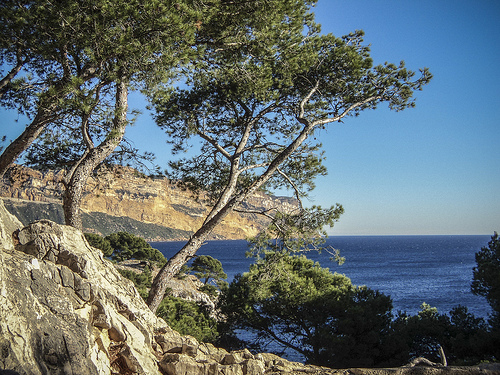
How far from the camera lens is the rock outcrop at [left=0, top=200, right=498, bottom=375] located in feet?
10.5

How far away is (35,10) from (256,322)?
11750mm

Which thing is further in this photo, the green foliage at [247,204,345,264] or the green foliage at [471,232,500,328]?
the green foliage at [471,232,500,328]

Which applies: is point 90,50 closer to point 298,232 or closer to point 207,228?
point 207,228

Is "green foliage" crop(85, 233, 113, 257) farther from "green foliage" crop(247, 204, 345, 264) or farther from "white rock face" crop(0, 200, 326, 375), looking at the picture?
"white rock face" crop(0, 200, 326, 375)

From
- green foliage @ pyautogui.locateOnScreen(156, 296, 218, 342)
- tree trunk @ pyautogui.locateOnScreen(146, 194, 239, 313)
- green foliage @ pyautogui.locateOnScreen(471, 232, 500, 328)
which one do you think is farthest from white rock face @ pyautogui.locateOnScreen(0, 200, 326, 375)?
green foliage @ pyautogui.locateOnScreen(471, 232, 500, 328)

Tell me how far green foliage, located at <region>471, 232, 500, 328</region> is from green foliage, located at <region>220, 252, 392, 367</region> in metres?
4.73

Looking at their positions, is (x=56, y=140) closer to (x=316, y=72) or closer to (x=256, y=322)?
(x=316, y=72)

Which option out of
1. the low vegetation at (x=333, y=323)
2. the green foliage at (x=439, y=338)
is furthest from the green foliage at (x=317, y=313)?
the green foliage at (x=439, y=338)

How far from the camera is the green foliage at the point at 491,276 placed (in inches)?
579

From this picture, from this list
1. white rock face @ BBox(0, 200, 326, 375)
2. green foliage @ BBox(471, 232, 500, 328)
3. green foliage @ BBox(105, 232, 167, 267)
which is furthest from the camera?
green foliage @ BBox(105, 232, 167, 267)

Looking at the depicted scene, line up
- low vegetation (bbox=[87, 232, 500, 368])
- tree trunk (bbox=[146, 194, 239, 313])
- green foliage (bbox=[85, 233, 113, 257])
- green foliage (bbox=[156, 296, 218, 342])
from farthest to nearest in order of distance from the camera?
green foliage (bbox=[85, 233, 113, 257]) → low vegetation (bbox=[87, 232, 500, 368]) → green foliage (bbox=[156, 296, 218, 342]) → tree trunk (bbox=[146, 194, 239, 313])

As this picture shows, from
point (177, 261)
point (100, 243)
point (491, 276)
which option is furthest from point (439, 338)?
point (100, 243)

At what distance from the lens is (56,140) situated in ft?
23.8

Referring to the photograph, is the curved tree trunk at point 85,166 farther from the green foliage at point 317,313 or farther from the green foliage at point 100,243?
the green foliage at point 100,243
